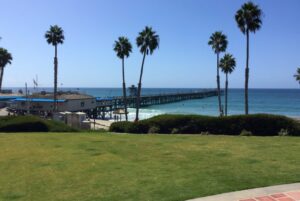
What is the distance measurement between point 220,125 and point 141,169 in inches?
406

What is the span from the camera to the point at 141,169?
8945 mm

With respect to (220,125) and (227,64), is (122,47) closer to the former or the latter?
(227,64)

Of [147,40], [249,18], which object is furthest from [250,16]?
[147,40]

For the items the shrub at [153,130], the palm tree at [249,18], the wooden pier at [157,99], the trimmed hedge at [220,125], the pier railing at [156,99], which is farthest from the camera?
the wooden pier at [157,99]

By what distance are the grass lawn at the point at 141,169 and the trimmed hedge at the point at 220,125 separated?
5.00 meters

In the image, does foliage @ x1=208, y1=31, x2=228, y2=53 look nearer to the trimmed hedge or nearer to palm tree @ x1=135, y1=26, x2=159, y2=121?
palm tree @ x1=135, y1=26, x2=159, y2=121

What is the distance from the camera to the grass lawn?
7.16 meters

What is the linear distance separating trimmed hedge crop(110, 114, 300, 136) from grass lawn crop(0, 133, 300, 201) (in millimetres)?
4996

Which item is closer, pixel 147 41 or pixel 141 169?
pixel 141 169

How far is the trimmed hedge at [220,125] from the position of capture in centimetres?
1791

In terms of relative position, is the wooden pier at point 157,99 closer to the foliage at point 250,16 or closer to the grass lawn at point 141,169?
the foliage at point 250,16

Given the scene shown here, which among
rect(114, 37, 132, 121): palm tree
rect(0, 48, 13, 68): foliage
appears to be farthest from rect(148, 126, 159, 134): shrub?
rect(0, 48, 13, 68): foliage

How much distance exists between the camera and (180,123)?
1938 cm

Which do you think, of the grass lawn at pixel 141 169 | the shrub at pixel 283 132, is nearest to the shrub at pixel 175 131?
the shrub at pixel 283 132
